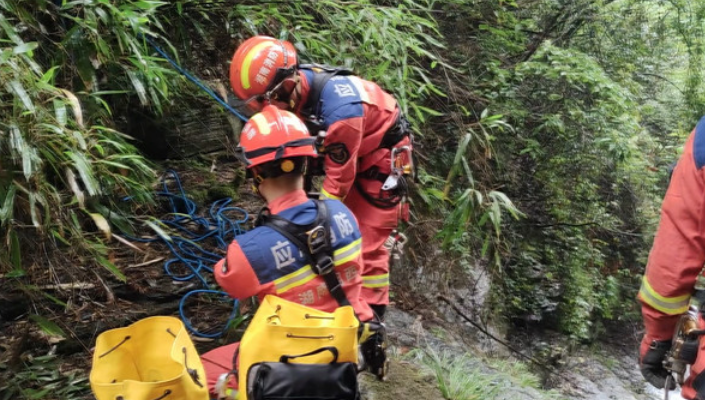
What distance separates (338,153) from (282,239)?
3.21ft

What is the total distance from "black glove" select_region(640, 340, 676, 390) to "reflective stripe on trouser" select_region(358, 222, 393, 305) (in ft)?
4.81

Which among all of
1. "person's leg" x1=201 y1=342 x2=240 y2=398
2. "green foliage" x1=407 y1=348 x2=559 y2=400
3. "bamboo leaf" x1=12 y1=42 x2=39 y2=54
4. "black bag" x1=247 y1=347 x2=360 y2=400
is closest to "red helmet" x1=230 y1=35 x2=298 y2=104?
"bamboo leaf" x1=12 y1=42 x2=39 y2=54

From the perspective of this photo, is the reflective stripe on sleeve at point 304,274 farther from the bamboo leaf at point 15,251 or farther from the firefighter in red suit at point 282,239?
the bamboo leaf at point 15,251

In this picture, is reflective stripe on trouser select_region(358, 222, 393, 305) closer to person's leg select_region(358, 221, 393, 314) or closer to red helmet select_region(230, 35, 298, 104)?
person's leg select_region(358, 221, 393, 314)

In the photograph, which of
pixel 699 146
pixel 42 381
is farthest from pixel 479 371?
pixel 42 381

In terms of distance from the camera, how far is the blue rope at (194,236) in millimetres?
3521

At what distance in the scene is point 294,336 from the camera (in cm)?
194

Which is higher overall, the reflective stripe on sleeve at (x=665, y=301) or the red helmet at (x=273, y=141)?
the red helmet at (x=273, y=141)

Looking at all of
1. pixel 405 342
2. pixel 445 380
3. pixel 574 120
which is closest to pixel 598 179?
Result: pixel 574 120

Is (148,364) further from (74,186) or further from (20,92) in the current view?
(20,92)

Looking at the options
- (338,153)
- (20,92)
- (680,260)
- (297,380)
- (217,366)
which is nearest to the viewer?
(297,380)

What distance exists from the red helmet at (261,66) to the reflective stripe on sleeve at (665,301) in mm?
1964

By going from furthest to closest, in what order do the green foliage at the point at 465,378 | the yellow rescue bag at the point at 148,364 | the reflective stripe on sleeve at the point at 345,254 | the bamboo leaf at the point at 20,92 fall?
the green foliage at the point at 465,378
the reflective stripe on sleeve at the point at 345,254
the bamboo leaf at the point at 20,92
the yellow rescue bag at the point at 148,364

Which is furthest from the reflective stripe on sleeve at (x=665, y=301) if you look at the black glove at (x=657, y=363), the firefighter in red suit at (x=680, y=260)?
the black glove at (x=657, y=363)
